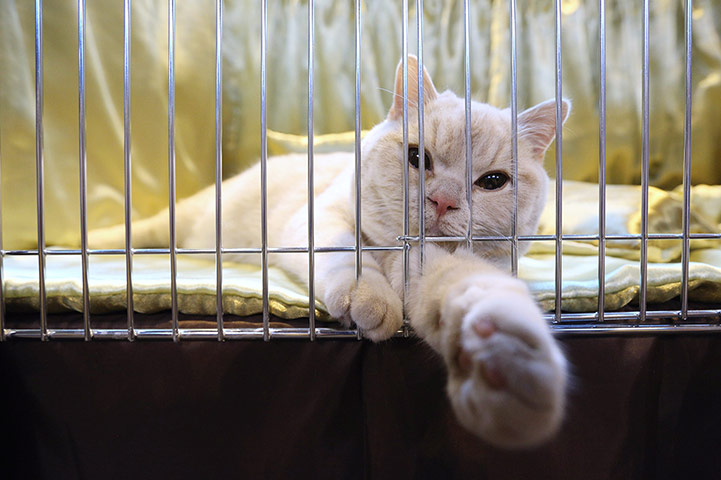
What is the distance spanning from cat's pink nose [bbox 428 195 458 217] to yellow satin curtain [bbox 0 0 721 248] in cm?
97

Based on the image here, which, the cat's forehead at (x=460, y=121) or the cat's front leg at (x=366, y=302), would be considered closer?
the cat's front leg at (x=366, y=302)

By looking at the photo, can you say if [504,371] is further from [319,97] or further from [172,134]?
[319,97]

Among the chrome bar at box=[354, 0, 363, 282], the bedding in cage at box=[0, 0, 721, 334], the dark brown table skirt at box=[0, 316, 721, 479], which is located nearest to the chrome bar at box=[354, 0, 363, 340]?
the chrome bar at box=[354, 0, 363, 282]

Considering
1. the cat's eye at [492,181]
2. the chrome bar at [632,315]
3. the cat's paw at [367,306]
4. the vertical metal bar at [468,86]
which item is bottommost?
the chrome bar at [632,315]

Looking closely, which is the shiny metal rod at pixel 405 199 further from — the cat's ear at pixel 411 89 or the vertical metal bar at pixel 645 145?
the vertical metal bar at pixel 645 145

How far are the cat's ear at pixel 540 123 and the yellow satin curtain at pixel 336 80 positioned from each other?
70 cm

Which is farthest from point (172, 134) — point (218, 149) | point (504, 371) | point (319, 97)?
point (319, 97)

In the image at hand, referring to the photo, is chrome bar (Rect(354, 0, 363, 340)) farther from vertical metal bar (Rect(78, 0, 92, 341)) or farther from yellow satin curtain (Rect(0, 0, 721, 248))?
yellow satin curtain (Rect(0, 0, 721, 248))

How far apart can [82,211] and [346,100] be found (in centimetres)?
118

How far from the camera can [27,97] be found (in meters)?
1.46

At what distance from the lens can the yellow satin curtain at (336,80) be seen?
1.58m

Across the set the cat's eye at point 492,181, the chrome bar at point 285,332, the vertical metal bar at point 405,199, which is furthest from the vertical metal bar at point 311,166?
the cat's eye at point 492,181

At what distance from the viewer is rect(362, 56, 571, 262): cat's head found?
93 centimetres

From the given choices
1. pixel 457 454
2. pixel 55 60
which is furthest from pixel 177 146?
pixel 457 454
